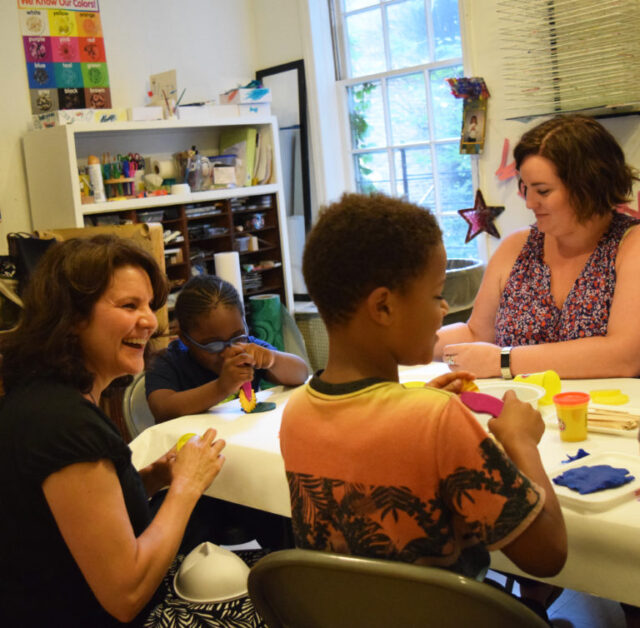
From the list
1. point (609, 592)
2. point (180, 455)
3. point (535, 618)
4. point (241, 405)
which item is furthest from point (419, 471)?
point (241, 405)

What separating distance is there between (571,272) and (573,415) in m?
0.78

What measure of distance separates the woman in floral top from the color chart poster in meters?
2.71

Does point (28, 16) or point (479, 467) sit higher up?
point (28, 16)

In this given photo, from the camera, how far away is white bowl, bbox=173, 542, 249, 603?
4.91 ft

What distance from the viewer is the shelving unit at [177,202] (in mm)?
3734

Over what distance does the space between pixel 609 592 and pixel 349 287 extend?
62 cm

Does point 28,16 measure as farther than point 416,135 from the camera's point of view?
No

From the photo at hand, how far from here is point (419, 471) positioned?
101 cm

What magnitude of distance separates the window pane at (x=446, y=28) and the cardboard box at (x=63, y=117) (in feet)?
5.91

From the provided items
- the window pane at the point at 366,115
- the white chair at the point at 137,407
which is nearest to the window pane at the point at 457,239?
the window pane at the point at 366,115

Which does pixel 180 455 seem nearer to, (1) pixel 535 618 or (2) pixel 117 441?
(2) pixel 117 441

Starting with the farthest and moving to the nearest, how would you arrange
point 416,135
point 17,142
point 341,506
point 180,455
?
point 416,135 → point 17,142 → point 180,455 → point 341,506

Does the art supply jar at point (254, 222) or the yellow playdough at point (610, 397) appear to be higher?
the art supply jar at point (254, 222)

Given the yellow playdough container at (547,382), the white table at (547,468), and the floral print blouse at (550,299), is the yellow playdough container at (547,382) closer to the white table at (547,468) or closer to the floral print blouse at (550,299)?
the white table at (547,468)
